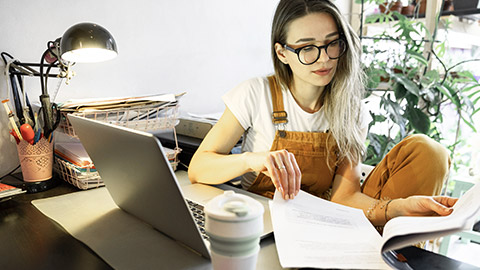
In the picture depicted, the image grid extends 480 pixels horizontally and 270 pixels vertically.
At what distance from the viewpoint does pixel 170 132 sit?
5.04ft

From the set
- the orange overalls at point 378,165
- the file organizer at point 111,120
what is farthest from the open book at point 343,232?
the file organizer at point 111,120

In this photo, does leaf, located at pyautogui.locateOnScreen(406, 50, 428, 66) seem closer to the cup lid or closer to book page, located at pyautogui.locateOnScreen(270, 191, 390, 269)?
book page, located at pyautogui.locateOnScreen(270, 191, 390, 269)

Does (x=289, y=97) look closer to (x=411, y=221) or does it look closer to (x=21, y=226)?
(x=411, y=221)

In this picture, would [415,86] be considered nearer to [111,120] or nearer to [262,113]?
[262,113]

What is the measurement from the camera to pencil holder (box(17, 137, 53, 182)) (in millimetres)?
1038

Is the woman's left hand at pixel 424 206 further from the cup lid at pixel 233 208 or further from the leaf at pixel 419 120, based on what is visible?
the leaf at pixel 419 120

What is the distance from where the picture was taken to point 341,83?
1.18m

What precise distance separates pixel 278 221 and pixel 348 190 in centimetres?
51

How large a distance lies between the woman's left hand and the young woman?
0.06 metres

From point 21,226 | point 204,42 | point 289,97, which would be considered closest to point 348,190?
point 289,97

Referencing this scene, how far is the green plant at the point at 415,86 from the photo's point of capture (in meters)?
1.98

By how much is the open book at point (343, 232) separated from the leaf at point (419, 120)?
53.9 inches

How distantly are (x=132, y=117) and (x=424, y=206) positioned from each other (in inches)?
33.7

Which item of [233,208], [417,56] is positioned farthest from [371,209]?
[417,56]
